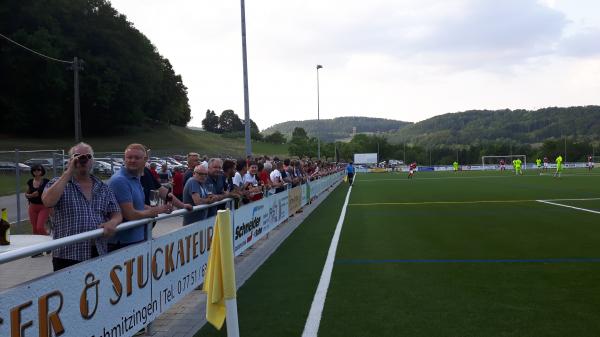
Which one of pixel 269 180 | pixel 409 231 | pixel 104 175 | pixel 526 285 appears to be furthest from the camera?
pixel 104 175

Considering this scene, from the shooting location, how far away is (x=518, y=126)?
156625mm

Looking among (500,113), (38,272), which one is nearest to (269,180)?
(38,272)

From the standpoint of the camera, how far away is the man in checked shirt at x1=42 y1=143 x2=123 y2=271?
408cm

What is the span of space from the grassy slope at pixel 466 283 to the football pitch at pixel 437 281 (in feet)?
0.04

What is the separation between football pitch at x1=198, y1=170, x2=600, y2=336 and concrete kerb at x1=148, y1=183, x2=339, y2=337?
0.20 m

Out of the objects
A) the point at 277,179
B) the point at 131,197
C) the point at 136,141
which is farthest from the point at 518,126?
the point at 131,197

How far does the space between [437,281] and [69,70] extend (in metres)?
64.7

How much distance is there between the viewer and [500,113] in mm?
168000

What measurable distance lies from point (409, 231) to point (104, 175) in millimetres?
13976

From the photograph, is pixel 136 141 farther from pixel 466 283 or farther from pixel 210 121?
pixel 210 121

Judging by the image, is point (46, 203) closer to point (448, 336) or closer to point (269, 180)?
point (448, 336)

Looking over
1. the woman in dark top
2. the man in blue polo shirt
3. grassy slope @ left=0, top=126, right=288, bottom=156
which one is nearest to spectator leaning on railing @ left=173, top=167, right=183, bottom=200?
the woman in dark top

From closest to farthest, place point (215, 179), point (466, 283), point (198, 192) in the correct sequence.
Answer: point (466, 283)
point (198, 192)
point (215, 179)

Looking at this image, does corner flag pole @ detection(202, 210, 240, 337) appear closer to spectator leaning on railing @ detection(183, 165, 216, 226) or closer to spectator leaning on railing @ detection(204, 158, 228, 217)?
spectator leaning on railing @ detection(183, 165, 216, 226)
